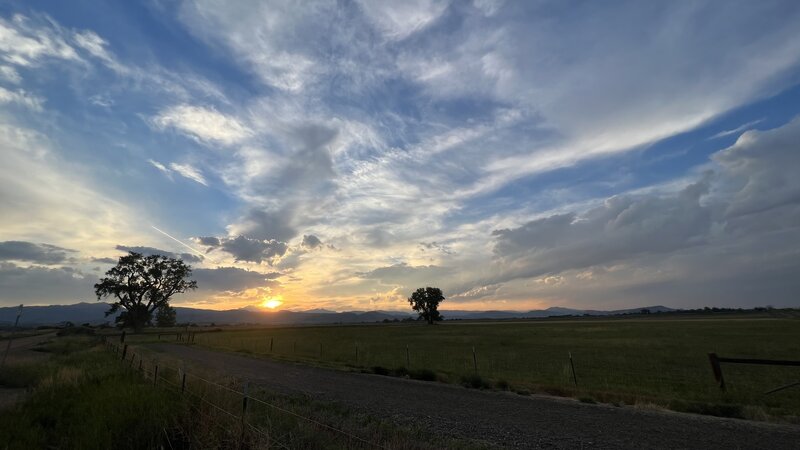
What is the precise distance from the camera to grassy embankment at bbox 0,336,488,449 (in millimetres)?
8695

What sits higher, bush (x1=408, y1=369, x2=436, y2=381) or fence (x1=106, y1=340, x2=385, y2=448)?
fence (x1=106, y1=340, x2=385, y2=448)

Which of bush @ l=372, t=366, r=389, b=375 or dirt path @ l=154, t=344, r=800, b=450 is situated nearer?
dirt path @ l=154, t=344, r=800, b=450

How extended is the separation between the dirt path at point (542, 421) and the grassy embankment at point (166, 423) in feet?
6.04

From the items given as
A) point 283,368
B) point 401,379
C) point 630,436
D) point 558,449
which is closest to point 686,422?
point 630,436

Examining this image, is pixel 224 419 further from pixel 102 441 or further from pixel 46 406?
A: pixel 46 406

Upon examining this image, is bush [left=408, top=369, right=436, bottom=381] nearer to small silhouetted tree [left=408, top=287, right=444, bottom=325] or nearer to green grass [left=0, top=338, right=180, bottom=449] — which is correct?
green grass [left=0, top=338, right=180, bottom=449]

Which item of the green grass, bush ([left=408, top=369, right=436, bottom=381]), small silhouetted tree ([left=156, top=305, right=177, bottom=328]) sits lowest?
bush ([left=408, top=369, right=436, bottom=381])

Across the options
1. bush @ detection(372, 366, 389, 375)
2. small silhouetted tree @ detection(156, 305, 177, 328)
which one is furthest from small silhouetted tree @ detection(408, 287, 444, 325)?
bush @ detection(372, 366, 389, 375)

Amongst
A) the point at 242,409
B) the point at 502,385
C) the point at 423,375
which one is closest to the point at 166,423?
the point at 242,409

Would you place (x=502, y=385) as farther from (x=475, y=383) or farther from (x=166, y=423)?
(x=166, y=423)

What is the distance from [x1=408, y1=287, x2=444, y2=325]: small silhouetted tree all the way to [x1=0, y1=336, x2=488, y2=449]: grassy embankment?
121 m

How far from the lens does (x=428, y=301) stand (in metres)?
134

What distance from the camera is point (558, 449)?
396 inches

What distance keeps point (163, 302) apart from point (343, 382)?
92.0 meters
